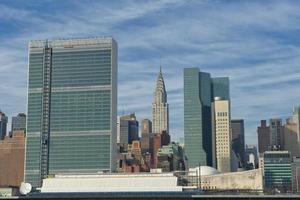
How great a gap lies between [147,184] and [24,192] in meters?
35.7

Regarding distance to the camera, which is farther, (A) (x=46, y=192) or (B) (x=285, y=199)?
(A) (x=46, y=192)

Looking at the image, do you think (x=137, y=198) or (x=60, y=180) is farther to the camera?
(x=60, y=180)

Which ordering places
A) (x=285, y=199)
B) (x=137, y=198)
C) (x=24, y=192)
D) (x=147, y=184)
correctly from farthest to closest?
(x=24, y=192), (x=147, y=184), (x=137, y=198), (x=285, y=199)

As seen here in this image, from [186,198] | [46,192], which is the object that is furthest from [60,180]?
[186,198]

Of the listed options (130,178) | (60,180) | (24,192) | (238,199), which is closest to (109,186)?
(130,178)

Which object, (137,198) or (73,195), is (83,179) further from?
(137,198)

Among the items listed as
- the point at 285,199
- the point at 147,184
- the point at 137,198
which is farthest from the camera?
the point at 147,184

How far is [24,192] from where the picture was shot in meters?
157

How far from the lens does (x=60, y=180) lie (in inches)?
6107

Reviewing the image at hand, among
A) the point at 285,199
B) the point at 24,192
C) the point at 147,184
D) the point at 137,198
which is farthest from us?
the point at 24,192

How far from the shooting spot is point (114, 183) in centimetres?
14925

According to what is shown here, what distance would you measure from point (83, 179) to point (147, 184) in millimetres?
18388

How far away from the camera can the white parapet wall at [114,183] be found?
146125 millimetres

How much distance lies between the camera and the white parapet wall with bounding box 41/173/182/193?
14612 cm
